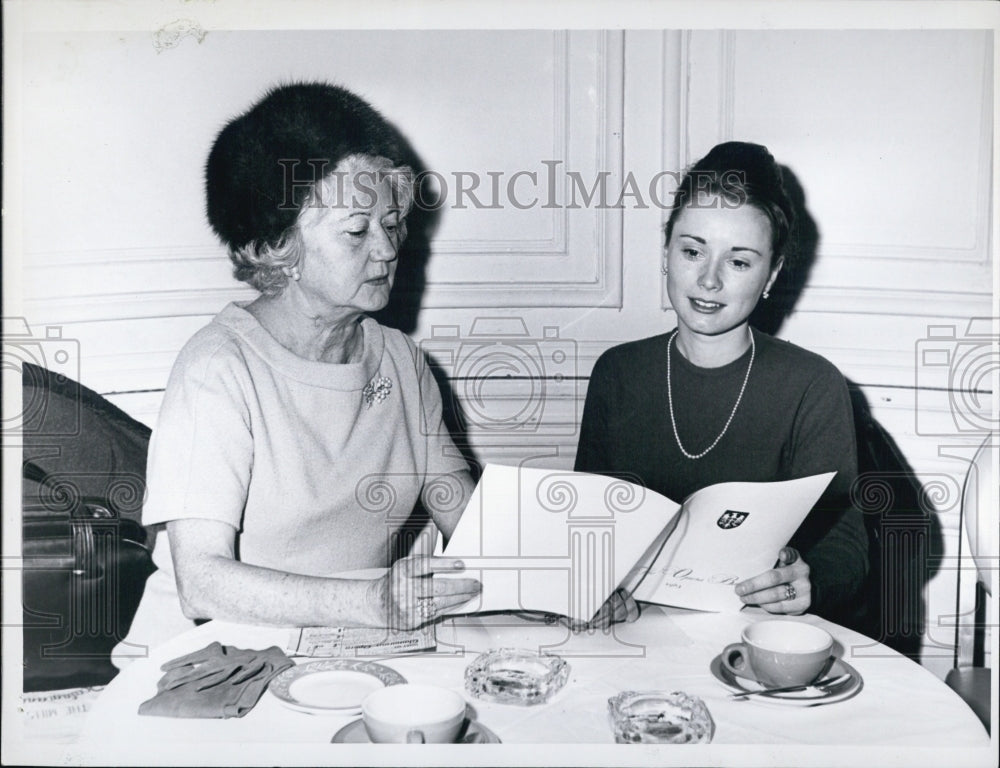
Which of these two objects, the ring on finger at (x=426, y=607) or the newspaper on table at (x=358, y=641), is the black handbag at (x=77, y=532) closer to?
the newspaper on table at (x=358, y=641)

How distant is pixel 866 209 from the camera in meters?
1.71

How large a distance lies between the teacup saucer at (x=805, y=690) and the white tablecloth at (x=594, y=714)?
12mm

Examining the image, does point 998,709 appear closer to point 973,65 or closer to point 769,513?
point 769,513

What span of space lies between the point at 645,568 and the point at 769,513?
22 cm

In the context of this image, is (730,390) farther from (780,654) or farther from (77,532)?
(77,532)

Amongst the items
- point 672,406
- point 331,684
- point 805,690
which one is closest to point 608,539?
point 672,406

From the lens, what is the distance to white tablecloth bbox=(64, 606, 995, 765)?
1.37m

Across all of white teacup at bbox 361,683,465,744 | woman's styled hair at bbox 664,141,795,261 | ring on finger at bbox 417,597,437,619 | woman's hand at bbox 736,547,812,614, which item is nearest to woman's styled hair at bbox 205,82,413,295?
woman's styled hair at bbox 664,141,795,261

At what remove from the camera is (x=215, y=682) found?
4.76 feet

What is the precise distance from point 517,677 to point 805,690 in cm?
42
